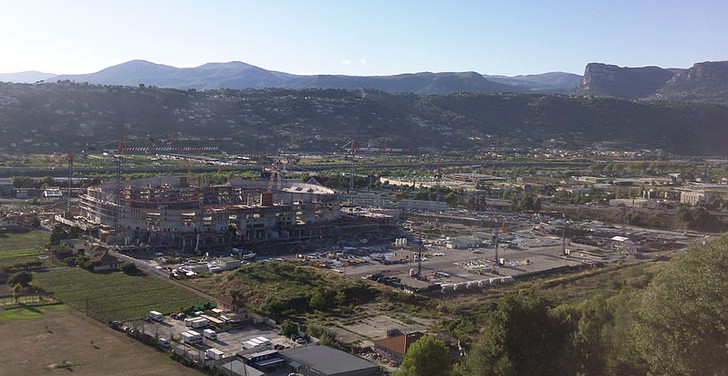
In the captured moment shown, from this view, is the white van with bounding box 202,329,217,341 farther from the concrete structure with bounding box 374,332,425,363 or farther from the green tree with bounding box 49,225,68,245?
the green tree with bounding box 49,225,68,245

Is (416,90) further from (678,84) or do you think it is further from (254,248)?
(254,248)

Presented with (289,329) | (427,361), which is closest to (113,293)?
(289,329)

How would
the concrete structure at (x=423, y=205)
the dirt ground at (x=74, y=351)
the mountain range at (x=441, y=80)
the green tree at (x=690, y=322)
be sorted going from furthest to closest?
the mountain range at (x=441, y=80) < the concrete structure at (x=423, y=205) < the dirt ground at (x=74, y=351) < the green tree at (x=690, y=322)

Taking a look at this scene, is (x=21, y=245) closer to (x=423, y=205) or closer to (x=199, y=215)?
(x=199, y=215)

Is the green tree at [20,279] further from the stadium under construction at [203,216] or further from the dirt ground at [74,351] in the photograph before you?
the stadium under construction at [203,216]

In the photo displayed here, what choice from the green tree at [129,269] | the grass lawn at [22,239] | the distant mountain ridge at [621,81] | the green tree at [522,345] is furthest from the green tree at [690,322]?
the distant mountain ridge at [621,81]
